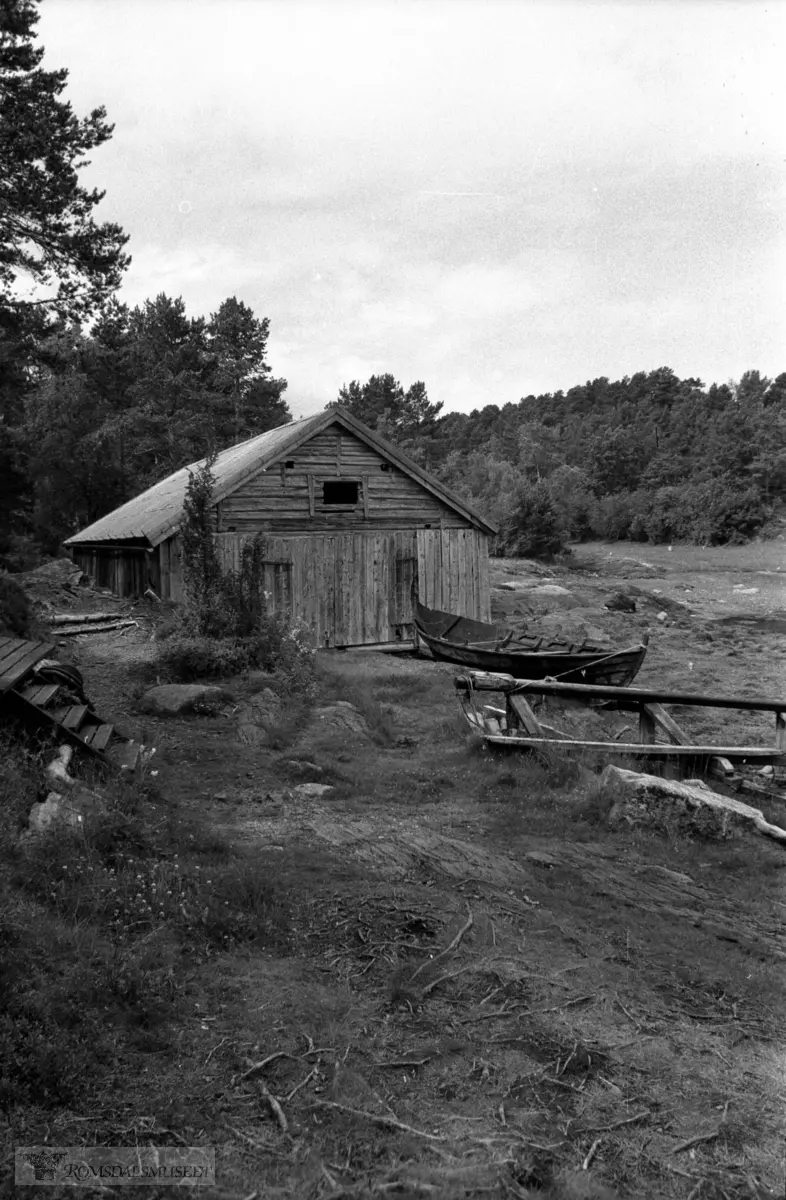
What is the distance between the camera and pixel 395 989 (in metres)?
4.98

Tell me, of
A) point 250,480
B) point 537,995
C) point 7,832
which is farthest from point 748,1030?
point 250,480

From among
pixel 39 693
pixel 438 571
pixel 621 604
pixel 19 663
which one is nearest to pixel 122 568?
pixel 438 571

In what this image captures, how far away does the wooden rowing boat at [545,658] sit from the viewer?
1547cm

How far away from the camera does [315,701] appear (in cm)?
1340

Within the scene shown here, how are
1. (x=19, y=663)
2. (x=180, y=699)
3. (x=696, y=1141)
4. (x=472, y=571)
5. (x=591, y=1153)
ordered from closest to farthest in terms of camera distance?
1. (x=591, y=1153)
2. (x=696, y=1141)
3. (x=19, y=663)
4. (x=180, y=699)
5. (x=472, y=571)

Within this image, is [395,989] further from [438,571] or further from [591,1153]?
[438,571]

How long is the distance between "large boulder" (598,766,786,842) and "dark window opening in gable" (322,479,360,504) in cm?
1383

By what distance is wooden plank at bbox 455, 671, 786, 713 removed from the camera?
35.5 feet

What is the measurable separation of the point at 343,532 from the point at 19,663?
40.9 ft

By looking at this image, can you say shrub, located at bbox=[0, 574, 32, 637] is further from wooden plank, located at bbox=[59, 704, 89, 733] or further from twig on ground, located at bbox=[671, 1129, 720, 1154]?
twig on ground, located at bbox=[671, 1129, 720, 1154]

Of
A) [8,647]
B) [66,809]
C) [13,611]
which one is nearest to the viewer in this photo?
[66,809]

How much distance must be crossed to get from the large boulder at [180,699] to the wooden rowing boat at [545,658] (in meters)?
6.27

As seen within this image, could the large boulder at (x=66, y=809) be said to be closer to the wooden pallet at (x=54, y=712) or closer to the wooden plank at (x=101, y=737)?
the wooden pallet at (x=54, y=712)

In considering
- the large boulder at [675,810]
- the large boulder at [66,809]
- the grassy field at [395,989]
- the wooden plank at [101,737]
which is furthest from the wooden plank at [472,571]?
the large boulder at [66,809]
